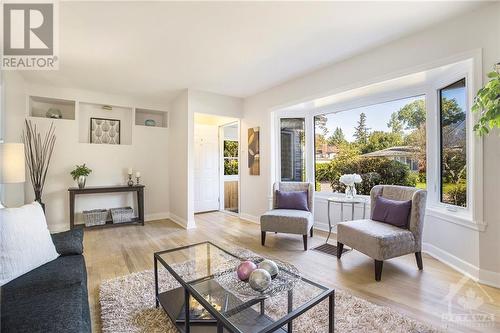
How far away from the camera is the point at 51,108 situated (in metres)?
4.24

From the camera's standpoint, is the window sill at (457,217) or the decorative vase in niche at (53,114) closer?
the window sill at (457,217)

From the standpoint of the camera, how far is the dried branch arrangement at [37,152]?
12.1 feet

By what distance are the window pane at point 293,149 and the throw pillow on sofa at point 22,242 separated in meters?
3.55

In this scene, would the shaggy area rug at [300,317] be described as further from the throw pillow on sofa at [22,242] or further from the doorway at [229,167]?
the doorway at [229,167]

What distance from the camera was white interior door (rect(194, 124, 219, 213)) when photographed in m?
5.59

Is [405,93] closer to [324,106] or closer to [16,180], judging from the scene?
Result: [324,106]

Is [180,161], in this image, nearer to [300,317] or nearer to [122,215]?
[122,215]

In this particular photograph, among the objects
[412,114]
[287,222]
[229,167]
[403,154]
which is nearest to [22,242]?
[287,222]

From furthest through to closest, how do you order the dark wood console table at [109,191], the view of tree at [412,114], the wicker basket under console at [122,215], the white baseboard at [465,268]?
the wicker basket under console at [122,215] < the dark wood console table at [109,191] < the view of tree at [412,114] < the white baseboard at [465,268]

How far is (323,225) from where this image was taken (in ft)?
13.1

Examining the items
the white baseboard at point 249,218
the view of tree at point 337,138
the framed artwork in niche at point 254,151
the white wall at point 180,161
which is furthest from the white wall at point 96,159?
the view of tree at point 337,138

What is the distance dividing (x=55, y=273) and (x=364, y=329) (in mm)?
1984

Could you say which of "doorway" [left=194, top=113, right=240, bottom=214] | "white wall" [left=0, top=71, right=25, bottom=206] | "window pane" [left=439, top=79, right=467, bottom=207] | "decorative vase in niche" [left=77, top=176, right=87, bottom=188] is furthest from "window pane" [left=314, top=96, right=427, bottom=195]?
"white wall" [left=0, top=71, right=25, bottom=206]

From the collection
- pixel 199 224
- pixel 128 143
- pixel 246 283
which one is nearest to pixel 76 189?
pixel 128 143
